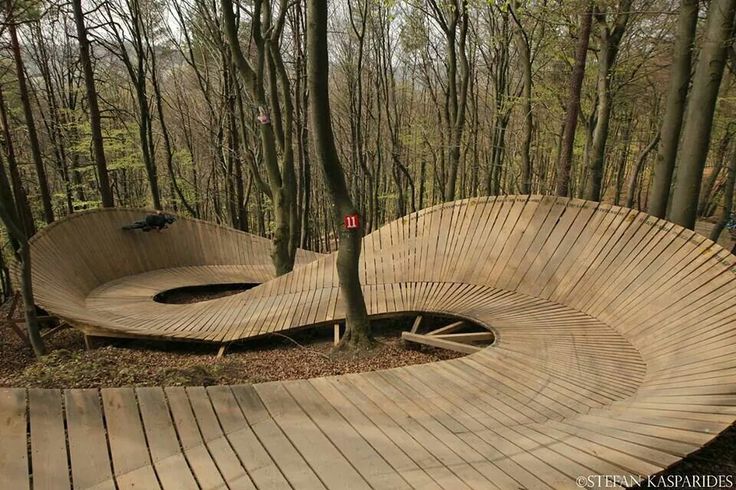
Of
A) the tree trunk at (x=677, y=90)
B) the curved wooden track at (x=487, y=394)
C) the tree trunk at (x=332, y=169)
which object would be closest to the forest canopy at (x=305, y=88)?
the tree trunk at (x=677, y=90)

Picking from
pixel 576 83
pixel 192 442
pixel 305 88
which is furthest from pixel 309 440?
pixel 305 88

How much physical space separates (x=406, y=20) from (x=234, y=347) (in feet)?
48.0

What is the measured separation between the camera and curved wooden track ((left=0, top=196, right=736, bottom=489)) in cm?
216

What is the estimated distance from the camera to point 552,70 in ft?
48.6

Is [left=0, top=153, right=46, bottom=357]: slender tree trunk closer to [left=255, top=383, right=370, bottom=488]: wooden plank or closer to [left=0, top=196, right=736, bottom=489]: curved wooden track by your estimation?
[left=0, top=196, right=736, bottom=489]: curved wooden track

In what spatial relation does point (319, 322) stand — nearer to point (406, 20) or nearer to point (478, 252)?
point (478, 252)

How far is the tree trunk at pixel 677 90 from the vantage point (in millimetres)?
5227

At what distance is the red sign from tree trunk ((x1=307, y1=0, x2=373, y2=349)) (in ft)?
0.11

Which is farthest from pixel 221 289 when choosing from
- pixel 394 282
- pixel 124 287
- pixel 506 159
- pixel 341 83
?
pixel 506 159

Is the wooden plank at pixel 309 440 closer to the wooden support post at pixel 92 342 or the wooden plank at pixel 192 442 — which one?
the wooden plank at pixel 192 442

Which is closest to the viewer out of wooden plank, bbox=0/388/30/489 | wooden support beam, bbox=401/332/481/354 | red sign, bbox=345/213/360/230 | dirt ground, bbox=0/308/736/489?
wooden plank, bbox=0/388/30/489

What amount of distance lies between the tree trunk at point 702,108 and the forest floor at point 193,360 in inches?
131

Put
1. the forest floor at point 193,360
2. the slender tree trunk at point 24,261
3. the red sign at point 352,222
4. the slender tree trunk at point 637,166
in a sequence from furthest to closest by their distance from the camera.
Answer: the slender tree trunk at point 637,166
the slender tree trunk at point 24,261
the red sign at point 352,222
the forest floor at point 193,360

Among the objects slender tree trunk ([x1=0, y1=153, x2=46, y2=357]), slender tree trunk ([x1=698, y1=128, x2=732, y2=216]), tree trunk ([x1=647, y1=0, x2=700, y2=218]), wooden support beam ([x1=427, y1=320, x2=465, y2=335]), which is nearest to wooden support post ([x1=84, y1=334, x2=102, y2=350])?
slender tree trunk ([x1=0, y1=153, x2=46, y2=357])
